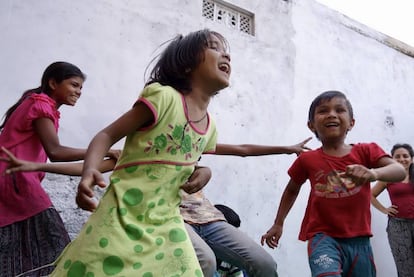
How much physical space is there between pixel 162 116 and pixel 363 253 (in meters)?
1.13

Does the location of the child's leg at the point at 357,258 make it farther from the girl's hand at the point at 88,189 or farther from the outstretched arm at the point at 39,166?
the girl's hand at the point at 88,189

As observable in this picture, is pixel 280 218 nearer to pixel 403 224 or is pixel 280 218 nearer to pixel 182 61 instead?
pixel 182 61

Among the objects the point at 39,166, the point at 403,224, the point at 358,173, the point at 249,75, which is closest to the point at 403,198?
the point at 403,224

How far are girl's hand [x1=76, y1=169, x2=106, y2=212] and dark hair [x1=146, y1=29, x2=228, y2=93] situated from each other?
53cm

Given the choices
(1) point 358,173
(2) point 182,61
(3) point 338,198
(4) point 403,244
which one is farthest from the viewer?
(4) point 403,244

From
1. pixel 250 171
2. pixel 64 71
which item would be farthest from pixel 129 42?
pixel 250 171

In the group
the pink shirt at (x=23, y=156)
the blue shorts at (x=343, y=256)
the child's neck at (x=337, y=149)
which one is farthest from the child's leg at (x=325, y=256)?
the pink shirt at (x=23, y=156)

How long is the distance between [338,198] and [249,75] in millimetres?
1940

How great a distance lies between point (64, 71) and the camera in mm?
2010

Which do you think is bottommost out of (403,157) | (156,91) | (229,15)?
(156,91)

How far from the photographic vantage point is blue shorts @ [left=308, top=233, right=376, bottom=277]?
5.62 feet

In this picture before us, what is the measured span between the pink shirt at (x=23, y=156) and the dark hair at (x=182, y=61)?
53 cm

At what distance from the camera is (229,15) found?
3.63 m

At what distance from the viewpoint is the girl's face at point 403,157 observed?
3943 mm
